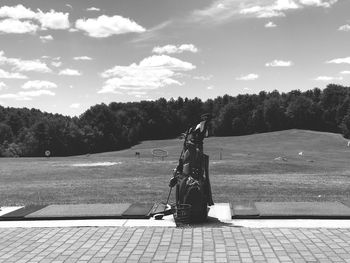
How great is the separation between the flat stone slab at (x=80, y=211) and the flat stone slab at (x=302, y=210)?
10.6 ft

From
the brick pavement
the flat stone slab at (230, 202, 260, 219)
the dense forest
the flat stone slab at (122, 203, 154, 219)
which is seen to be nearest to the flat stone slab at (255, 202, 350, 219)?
the flat stone slab at (230, 202, 260, 219)

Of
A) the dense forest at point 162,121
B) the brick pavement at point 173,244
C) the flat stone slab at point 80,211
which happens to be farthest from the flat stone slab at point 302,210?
the dense forest at point 162,121

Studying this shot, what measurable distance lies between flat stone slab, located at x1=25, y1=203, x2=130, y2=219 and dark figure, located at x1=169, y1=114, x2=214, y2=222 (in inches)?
61.2

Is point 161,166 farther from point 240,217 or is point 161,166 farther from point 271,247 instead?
point 271,247

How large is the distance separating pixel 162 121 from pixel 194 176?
124 m

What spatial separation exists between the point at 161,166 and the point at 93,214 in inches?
917

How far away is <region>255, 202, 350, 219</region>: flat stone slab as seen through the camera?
977 cm

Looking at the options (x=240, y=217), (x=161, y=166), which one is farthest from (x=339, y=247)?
(x=161, y=166)

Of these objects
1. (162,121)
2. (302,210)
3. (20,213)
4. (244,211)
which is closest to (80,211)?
(20,213)

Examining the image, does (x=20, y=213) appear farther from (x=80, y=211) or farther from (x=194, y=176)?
(x=194, y=176)

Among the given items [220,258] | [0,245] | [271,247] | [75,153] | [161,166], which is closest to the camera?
[220,258]

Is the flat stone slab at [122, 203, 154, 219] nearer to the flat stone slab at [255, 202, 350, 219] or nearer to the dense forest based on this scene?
the flat stone slab at [255, 202, 350, 219]

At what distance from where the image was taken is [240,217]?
9.95 meters

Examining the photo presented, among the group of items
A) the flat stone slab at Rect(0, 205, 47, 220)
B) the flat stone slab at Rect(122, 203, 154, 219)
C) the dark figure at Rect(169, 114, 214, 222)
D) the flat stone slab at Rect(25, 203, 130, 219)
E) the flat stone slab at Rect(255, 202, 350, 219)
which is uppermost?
the dark figure at Rect(169, 114, 214, 222)
